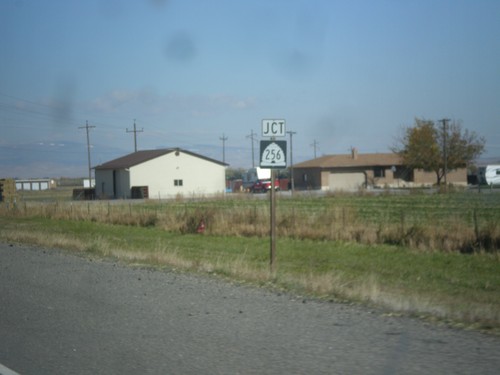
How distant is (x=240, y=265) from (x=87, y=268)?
3594 mm

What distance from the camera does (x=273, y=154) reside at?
14078 mm

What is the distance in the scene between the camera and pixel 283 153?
1412cm

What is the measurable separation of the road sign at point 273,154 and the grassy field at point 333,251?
7.95 feet

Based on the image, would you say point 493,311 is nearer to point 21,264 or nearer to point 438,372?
point 438,372

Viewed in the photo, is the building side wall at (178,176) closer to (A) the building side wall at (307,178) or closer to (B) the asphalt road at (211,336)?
(A) the building side wall at (307,178)

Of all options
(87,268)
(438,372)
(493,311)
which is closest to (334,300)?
(493,311)

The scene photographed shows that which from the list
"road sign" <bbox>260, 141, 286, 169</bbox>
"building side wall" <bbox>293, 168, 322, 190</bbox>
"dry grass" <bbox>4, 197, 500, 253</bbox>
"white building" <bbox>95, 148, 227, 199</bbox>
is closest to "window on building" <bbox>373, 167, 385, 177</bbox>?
"building side wall" <bbox>293, 168, 322, 190</bbox>

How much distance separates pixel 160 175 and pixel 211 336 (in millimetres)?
66324

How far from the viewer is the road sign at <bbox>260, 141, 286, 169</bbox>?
1405cm

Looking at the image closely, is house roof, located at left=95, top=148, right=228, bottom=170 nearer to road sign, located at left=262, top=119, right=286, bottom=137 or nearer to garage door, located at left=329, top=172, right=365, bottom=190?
garage door, located at left=329, top=172, right=365, bottom=190

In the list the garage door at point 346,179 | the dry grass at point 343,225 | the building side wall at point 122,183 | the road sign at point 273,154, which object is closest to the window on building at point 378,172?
the garage door at point 346,179

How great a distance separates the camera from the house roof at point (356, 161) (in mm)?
87250

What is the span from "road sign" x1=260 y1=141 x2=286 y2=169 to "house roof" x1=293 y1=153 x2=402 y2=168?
73929mm

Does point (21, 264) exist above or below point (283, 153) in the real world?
below
